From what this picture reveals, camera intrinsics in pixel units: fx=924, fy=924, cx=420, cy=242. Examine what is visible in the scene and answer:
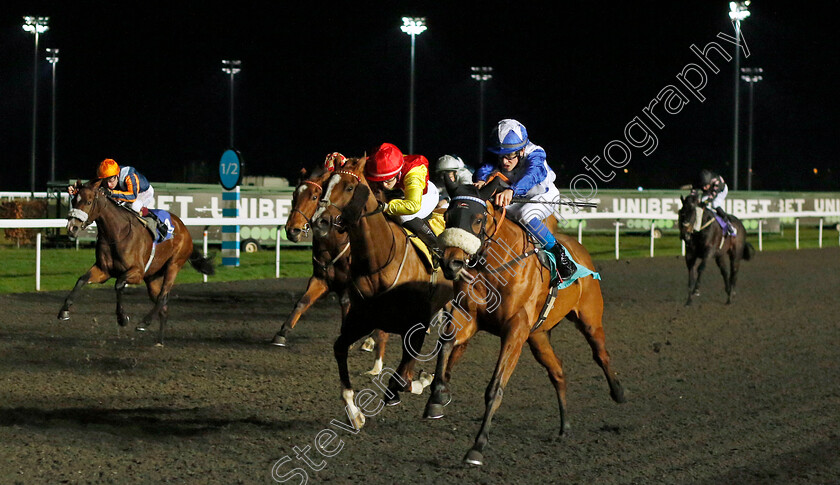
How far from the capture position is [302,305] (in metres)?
8.15

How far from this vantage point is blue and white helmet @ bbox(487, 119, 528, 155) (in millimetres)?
5641

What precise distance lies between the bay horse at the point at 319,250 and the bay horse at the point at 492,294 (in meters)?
1.03

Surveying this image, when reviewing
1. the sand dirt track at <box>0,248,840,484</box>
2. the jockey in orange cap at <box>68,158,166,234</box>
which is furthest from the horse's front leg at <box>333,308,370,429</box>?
the jockey in orange cap at <box>68,158,166,234</box>

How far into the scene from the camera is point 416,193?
20.2 feet

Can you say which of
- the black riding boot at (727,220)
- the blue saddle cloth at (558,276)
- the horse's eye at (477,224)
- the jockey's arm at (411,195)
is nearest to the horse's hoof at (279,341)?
the jockey's arm at (411,195)

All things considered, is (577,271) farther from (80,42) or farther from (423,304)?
(80,42)

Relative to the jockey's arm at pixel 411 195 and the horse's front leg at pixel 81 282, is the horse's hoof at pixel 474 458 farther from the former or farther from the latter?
the horse's front leg at pixel 81 282

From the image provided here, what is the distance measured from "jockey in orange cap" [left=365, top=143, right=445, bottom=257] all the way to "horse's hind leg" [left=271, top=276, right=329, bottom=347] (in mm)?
1909

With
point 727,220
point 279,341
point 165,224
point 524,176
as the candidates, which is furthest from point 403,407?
point 727,220

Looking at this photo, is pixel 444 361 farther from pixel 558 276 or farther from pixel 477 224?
pixel 558 276

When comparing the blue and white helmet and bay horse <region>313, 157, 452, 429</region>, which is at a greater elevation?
the blue and white helmet

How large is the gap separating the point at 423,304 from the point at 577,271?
103cm

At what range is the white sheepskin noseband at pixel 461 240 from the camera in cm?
470

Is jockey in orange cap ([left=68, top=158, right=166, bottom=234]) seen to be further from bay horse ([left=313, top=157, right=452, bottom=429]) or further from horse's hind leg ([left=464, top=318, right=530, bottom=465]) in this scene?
horse's hind leg ([left=464, top=318, right=530, bottom=465])
